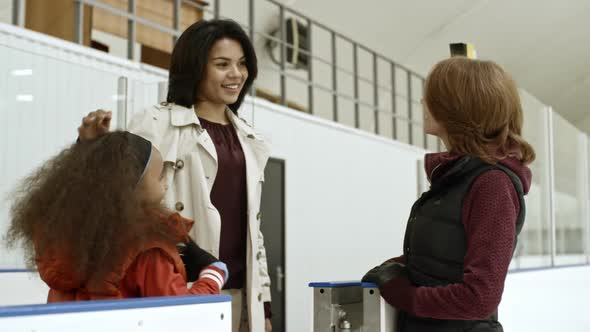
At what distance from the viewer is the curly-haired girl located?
1.56 metres

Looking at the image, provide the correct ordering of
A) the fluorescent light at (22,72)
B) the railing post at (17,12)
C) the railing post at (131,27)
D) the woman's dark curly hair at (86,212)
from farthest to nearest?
1. the railing post at (131,27)
2. the railing post at (17,12)
3. the fluorescent light at (22,72)
4. the woman's dark curly hair at (86,212)

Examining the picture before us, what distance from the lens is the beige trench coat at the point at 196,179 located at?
2141 millimetres

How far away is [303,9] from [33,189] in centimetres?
939

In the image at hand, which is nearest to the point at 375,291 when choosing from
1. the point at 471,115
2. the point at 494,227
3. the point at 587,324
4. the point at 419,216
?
the point at 419,216

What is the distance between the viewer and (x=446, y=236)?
1751 mm

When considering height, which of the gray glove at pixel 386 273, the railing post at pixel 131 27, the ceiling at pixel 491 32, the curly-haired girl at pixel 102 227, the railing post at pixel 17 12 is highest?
the ceiling at pixel 491 32

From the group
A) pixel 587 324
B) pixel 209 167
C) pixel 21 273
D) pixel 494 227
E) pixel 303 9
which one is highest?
pixel 303 9

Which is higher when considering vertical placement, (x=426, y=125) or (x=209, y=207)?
(x=426, y=125)

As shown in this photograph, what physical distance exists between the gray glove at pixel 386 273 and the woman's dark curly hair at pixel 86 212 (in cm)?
53

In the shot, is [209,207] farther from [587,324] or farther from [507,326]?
[587,324]

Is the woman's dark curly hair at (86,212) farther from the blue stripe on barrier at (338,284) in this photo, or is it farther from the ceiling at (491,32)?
the ceiling at (491,32)

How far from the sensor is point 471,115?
5.81 feet

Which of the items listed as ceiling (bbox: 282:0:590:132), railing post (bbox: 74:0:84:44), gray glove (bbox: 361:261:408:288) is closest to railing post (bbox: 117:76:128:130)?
gray glove (bbox: 361:261:408:288)

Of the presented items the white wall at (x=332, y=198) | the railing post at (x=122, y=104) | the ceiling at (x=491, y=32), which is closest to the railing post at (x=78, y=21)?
the white wall at (x=332, y=198)
